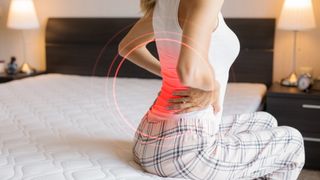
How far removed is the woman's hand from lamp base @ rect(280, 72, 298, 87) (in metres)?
1.85

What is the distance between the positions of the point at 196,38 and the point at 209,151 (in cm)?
38

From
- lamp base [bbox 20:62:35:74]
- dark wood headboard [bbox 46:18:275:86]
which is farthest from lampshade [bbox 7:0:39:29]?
lamp base [bbox 20:62:35:74]

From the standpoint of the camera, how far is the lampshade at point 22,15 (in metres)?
3.57

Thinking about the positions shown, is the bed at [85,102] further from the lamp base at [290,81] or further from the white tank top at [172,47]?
the white tank top at [172,47]

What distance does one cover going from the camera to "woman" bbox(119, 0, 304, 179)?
109 cm

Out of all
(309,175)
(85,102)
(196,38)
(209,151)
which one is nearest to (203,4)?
(196,38)

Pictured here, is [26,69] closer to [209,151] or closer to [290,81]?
[290,81]

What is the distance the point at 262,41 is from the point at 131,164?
203cm

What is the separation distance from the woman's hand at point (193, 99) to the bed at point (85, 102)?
0.25 meters

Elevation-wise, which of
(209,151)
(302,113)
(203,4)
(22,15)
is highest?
(22,15)

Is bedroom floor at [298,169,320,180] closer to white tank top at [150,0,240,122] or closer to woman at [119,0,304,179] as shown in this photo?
woman at [119,0,304,179]

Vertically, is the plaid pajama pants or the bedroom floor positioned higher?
the plaid pajama pants

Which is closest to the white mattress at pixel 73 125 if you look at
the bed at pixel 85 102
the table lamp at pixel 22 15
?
the bed at pixel 85 102

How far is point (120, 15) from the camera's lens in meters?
3.58
